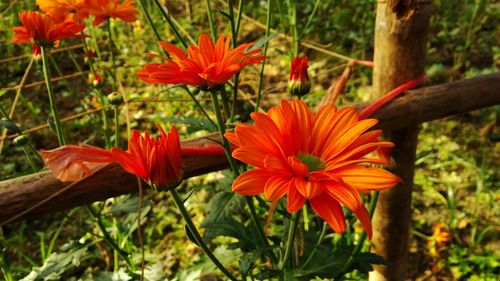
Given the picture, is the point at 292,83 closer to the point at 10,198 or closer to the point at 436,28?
the point at 10,198

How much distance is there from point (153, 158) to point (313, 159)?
23 cm

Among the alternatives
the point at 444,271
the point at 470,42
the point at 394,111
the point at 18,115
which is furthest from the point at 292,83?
the point at 18,115

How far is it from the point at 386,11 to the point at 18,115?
6.86ft

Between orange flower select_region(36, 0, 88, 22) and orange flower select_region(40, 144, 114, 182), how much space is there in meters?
0.51

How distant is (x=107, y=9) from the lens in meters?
1.15

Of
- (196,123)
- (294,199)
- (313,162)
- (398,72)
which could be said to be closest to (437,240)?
(398,72)

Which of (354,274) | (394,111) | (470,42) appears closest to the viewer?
(394,111)

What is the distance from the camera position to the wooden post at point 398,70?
1.01 metres

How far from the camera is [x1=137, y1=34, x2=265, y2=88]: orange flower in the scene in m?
0.63

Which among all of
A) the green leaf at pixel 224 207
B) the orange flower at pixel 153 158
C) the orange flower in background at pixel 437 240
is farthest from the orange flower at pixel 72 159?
the orange flower in background at pixel 437 240

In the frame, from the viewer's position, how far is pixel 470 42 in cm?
237

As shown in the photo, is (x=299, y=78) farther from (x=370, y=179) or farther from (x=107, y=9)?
(x=107, y=9)

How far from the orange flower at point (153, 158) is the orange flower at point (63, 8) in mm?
620

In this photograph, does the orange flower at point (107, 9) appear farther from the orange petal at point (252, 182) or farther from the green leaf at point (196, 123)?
the orange petal at point (252, 182)
